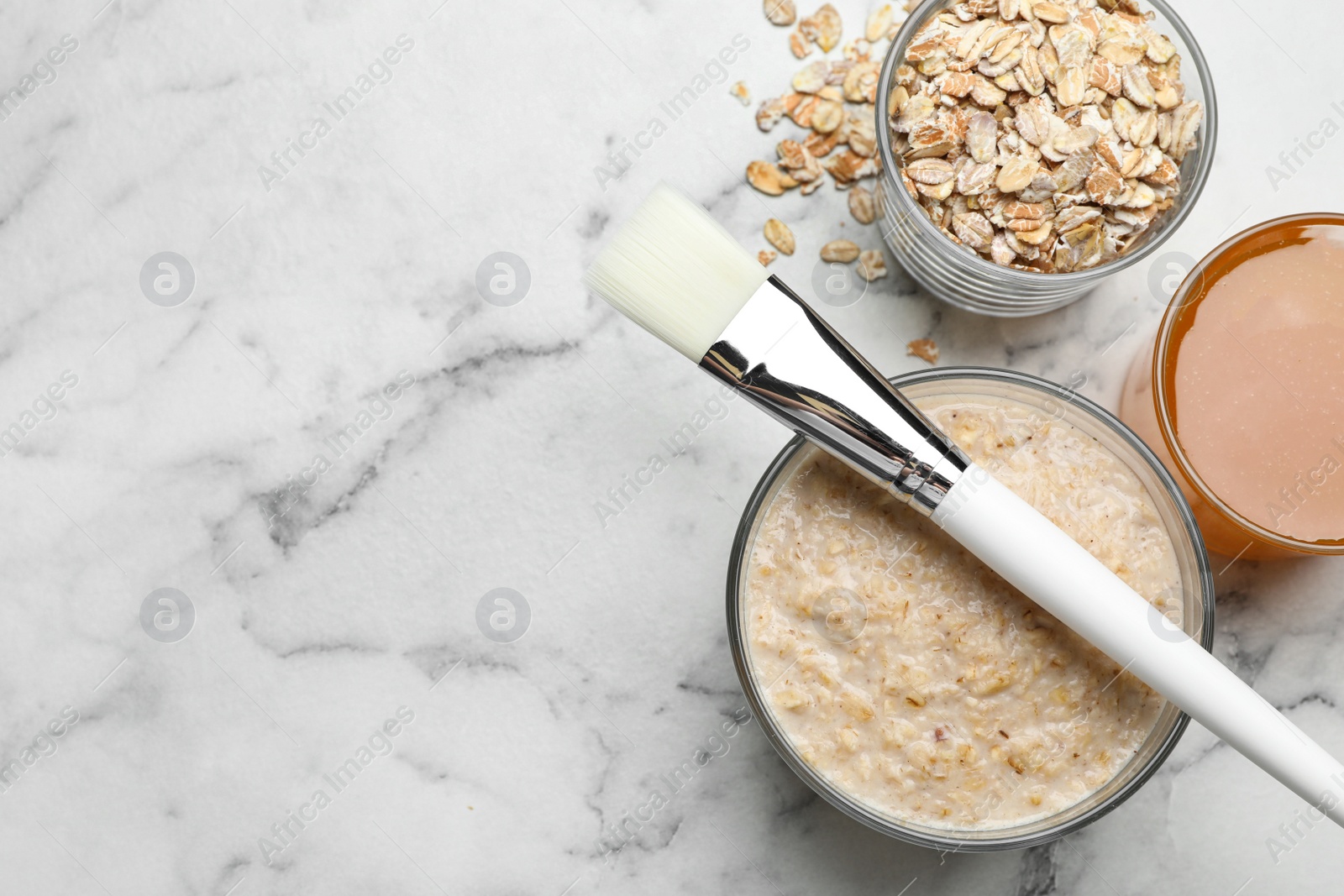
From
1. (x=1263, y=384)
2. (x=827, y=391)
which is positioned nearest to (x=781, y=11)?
(x=827, y=391)

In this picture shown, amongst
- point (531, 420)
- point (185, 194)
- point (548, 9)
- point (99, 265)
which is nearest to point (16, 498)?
point (99, 265)

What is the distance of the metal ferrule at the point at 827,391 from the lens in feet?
3.16

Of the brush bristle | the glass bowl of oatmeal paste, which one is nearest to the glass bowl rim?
the glass bowl of oatmeal paste

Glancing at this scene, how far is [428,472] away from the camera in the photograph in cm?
131

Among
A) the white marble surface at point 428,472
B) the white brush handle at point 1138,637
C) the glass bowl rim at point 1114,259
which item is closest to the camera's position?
the white brush handle at point 1138,637

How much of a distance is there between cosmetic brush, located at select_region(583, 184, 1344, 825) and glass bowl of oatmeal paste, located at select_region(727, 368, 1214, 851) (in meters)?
A: 0.07

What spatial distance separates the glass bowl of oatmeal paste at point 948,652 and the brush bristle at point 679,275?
0.60 ft

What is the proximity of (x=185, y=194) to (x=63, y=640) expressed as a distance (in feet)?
2.02

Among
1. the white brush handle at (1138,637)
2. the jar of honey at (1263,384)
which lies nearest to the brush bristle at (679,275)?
the white brush handle at (1138,637)

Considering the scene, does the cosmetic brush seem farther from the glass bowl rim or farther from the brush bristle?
the glass bowl rim

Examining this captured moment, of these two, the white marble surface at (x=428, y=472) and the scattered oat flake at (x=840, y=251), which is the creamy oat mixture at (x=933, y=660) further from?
the scattered oat flake at (x=840, y=251)

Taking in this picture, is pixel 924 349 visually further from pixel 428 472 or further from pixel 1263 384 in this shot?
pixel 428 472

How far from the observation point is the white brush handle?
3.07ft

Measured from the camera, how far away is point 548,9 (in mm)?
1326
